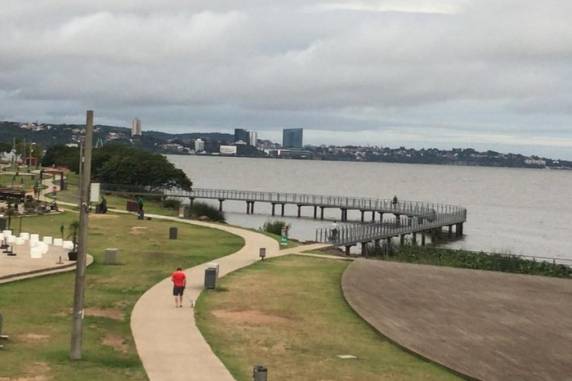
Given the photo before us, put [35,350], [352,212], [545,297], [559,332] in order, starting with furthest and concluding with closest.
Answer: [352,212] → [545,297] → [559,332] → [35,350]

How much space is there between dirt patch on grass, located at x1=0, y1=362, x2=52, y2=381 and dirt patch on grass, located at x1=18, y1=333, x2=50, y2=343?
2523mm

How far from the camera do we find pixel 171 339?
21.2 m

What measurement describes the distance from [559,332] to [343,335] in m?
7.93

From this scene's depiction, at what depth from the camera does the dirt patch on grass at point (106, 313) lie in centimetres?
2444

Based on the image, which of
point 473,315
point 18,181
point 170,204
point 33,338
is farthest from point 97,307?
point 18,181

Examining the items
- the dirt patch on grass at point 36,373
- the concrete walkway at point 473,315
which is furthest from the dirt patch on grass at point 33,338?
the concrete walkway at point 473,315

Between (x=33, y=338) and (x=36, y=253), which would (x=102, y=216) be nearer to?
(x=36, y=253)

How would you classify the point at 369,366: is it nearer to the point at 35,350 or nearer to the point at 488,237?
the point at 35,350

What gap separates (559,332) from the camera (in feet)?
82.6

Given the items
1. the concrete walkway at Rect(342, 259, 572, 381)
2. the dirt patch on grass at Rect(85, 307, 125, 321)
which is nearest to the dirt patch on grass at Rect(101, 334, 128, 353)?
the dirt patch on grass at Rect(85, 307, 125, 321)

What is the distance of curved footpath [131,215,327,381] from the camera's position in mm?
17922

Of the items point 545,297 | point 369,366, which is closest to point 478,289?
point 545,297

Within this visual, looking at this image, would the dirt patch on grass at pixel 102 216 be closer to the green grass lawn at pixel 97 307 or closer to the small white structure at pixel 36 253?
the green grass lawn at pixel 97 307

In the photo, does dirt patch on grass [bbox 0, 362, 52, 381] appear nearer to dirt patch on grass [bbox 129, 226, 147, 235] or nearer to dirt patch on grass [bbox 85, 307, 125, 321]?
dirt patch on grass [bbox 85, 307, 125, 321]
